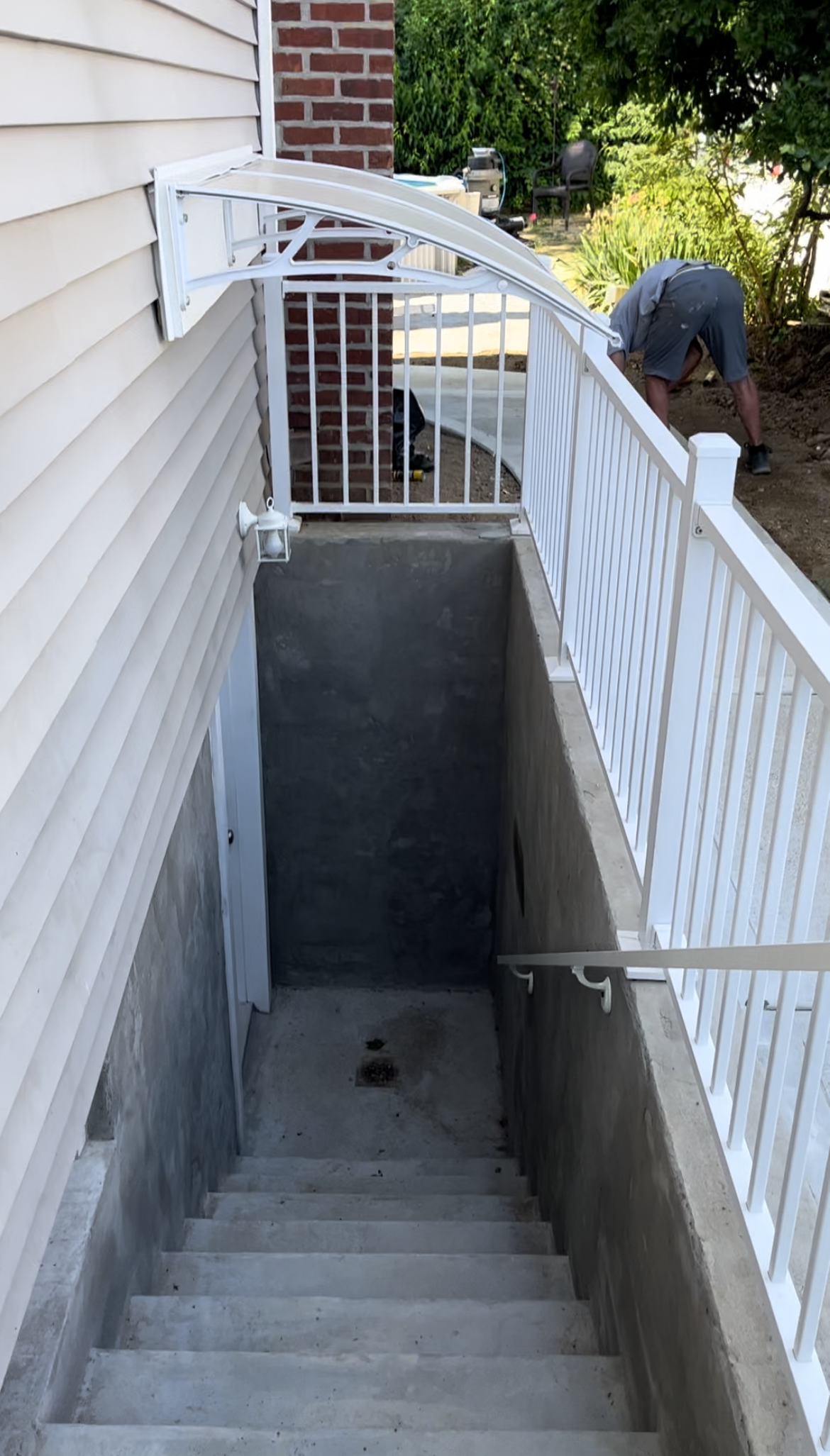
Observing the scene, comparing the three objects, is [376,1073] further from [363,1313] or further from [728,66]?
[728,66]

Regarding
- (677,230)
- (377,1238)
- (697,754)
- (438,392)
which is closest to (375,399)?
(438,392)

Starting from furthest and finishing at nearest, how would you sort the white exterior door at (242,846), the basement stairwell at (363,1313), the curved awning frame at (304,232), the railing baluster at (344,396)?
the white exterior door at (242,846)
the railing baluster at (344,396)
the curved awning frame at (304,232)
the basement stairwell at (363,1313)

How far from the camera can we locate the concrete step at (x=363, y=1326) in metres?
2.96

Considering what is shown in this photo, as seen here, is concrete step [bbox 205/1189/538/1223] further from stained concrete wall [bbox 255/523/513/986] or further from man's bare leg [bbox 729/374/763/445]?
man's bare leg [bbox 729/374/763/445]

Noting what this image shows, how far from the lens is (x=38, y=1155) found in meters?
1.99

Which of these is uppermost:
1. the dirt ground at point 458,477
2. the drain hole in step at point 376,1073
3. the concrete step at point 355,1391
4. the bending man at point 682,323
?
the bending man at point 682,323

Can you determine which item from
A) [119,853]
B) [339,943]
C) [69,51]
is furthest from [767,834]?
[339,943]

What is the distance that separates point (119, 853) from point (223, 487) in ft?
6.39

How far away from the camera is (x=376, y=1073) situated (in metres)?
6.02

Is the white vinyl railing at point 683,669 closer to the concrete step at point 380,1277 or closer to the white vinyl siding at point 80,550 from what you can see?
the white vinyl siding at point 80,550

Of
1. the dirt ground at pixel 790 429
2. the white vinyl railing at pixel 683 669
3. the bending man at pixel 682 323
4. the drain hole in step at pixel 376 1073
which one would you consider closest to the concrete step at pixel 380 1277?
the white vinyl railing at pixel 683 669

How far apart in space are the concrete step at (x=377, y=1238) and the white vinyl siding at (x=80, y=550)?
62.8 inches

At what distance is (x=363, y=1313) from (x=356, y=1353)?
0.88 feet

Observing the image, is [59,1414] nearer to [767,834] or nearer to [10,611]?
[10,611]
